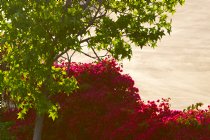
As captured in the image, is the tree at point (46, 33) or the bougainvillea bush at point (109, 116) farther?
the bougainvillea bush at point (109, 116)

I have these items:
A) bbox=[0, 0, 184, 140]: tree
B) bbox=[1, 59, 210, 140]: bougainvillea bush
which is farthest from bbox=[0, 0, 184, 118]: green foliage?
bbox=[1, 59, 210, 140]: bougainvillea bush

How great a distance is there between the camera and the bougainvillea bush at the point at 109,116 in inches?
548

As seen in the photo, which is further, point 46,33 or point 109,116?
point 109,116

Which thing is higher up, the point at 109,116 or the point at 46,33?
the point at 46,33

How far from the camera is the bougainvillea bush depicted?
45.7 feet

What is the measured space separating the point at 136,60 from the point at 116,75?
53.5 ft

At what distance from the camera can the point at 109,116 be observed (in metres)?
15.6

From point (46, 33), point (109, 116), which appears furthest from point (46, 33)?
point (109, 116)

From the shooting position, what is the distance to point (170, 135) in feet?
45.2

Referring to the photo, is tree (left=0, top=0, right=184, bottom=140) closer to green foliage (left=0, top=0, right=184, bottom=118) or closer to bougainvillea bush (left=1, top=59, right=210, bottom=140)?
green foliage (left=0, top=0, right=184, bottom=118)

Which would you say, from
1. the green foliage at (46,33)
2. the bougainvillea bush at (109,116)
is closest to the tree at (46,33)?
the green foliage at (46,33)

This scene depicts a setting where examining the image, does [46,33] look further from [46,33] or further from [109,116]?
[109,116]

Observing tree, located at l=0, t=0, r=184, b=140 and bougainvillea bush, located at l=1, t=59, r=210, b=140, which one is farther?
bougainvillea bush, located at l=1, t=59, r=210, b=140

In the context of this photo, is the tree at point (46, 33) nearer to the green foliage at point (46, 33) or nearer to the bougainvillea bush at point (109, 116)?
the green foliage at point (46, 33)
